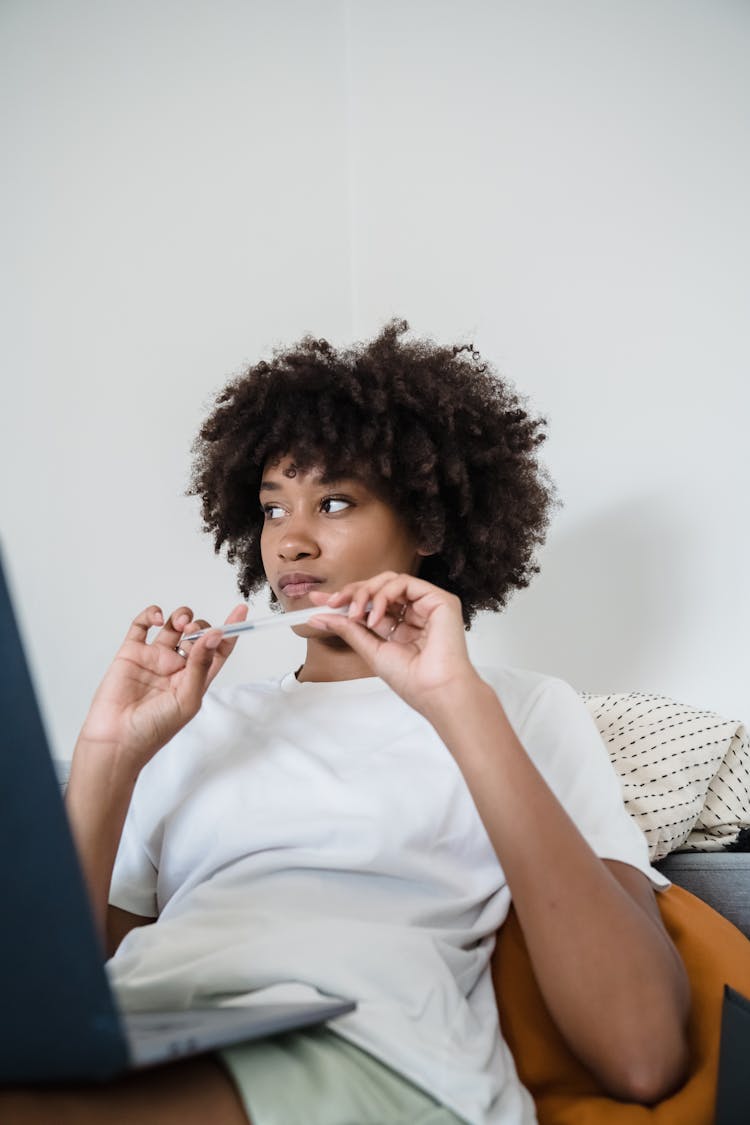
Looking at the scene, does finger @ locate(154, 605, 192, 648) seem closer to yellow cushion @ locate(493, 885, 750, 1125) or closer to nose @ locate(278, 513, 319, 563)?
nose @ locate(278, 513, 319, 563)

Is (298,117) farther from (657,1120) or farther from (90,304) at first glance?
(657,1120)

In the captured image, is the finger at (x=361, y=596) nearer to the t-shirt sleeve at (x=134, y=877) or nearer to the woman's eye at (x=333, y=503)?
the woman's eye at (x=333, y=503)

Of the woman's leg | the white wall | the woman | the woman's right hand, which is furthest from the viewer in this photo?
the white wall

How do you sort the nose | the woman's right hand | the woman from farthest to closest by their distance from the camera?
the nose
the woman's right hand
the woman

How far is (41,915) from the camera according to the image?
0.44 m

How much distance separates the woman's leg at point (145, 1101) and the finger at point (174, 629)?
49cm

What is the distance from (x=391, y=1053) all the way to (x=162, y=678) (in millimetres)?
487

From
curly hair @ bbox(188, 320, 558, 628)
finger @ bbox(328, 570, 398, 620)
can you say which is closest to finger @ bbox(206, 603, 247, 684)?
finger @ bbox(328, 570, 398, 620)

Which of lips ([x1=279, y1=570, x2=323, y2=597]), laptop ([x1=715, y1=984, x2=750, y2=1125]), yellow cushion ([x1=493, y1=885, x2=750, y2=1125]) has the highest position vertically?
lips ([x1=279, y1=570, x2=323, y2=597])

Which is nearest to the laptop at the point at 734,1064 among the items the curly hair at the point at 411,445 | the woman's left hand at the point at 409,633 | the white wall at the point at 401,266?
the woman's left hand at the point at 409,633

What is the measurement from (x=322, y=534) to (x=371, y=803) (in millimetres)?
335

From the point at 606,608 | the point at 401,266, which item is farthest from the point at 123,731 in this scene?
the point at 401,266

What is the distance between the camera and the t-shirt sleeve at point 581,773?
0.92 m

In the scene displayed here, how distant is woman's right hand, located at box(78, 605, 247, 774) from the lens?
3.25ft
